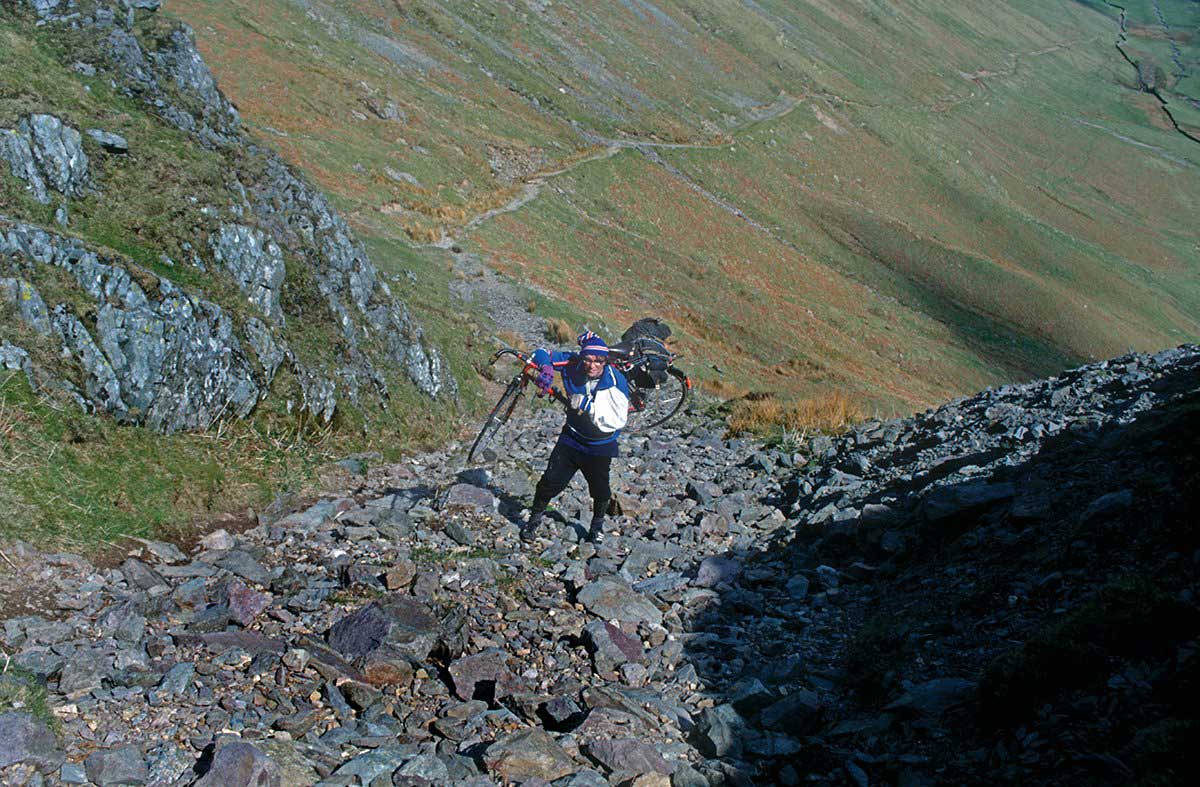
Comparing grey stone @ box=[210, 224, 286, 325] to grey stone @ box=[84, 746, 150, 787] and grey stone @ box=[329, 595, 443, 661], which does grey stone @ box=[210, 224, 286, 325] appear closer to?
grey stone @ box=[329, 595, 443, 661]

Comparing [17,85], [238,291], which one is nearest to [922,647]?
[238,291]

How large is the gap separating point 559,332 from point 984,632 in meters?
20.4

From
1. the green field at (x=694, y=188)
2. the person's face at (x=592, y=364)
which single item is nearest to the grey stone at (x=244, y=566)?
the green field at (x=694, y=188)

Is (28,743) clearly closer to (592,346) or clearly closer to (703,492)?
(592,346)

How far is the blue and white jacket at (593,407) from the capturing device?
10195mm

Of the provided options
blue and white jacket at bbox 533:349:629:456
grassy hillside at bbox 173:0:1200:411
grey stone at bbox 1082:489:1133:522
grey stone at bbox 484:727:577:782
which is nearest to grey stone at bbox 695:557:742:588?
blue and white jacket at bbox 533:349:629:456

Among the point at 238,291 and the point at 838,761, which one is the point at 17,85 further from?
the point at 838,761

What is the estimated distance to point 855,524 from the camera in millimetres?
11133

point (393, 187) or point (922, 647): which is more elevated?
point (922, 647)

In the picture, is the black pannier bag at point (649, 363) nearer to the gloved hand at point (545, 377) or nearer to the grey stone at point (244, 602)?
the gloved hand at point (545, 377)

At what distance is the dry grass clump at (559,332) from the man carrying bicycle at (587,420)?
15854 mm

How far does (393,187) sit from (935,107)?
114591 millimetres

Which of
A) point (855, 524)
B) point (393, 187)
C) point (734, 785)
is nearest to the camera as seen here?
point (734, 785)

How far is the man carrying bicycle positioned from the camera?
33.4ft
